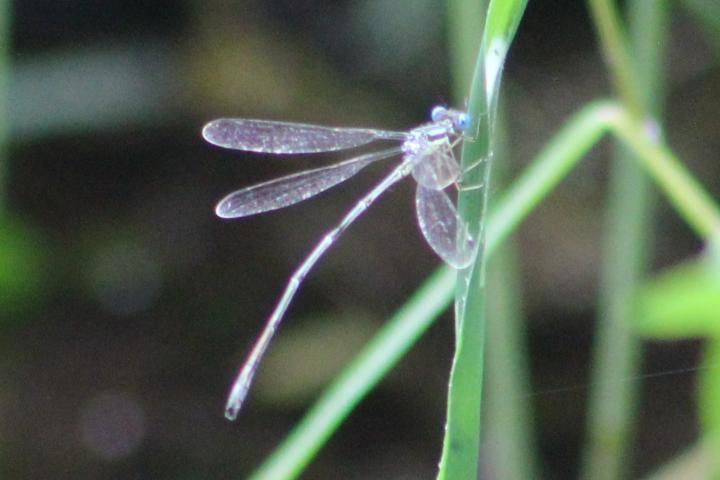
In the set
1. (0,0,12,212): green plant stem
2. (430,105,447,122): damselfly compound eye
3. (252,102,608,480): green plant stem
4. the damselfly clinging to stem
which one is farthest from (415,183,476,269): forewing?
(0,0,12,212): green plant stem

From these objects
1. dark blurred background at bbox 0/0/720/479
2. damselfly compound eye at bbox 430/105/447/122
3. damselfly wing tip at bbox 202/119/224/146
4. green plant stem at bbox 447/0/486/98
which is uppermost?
dark blurred background at bbox 0/0/720/479

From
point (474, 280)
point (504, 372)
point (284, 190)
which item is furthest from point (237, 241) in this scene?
point (474, 280)

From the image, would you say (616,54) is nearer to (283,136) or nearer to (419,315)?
(419,315)

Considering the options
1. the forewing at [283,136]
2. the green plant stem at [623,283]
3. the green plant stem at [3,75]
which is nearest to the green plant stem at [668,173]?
the green plant stem at [623,283]

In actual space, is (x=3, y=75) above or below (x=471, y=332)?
above

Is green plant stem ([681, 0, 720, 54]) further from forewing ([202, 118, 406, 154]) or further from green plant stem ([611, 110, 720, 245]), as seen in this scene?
forewing ([202, 118, 406, 154])

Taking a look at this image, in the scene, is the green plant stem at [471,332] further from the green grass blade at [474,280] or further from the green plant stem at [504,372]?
the green plant stem at [504,372]

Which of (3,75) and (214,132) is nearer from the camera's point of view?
(214,132)
